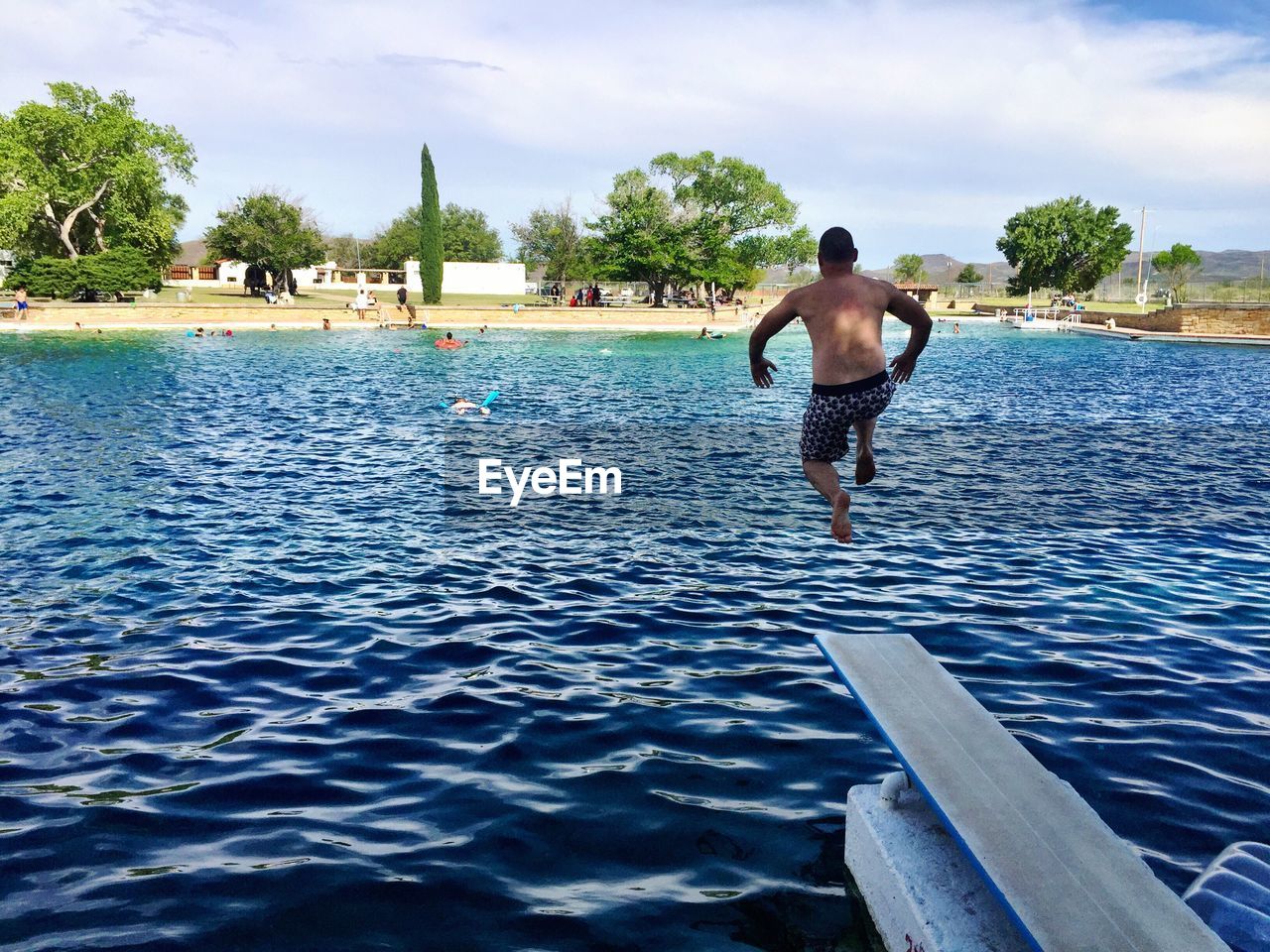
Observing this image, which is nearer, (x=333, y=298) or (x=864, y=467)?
(x=864, y=467)

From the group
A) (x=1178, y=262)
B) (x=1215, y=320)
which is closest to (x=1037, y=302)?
(x=1178, y=262)

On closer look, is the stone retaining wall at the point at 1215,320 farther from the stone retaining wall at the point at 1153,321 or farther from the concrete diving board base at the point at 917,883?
the concrete diving board base at the point at 917,883

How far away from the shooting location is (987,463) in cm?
1991

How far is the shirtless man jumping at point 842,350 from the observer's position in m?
6.64

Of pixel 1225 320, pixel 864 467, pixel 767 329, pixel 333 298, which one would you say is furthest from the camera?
pixel 333 298

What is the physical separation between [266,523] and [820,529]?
8131 millimetres

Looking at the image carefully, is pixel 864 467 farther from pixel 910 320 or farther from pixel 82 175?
pixel 82 175

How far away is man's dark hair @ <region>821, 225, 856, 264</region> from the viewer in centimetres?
654

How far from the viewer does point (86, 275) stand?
63.3 meters

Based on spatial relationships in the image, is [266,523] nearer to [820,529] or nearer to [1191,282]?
[820,529]

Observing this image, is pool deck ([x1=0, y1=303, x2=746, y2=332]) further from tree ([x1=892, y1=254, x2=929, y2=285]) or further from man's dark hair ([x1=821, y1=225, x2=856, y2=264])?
tree ([x1=892, y1=254, x2=929, y2=285])

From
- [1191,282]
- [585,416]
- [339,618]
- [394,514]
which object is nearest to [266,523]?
[394,514]

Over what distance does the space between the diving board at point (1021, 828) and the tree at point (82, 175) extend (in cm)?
7319

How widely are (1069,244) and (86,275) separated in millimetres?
99298
